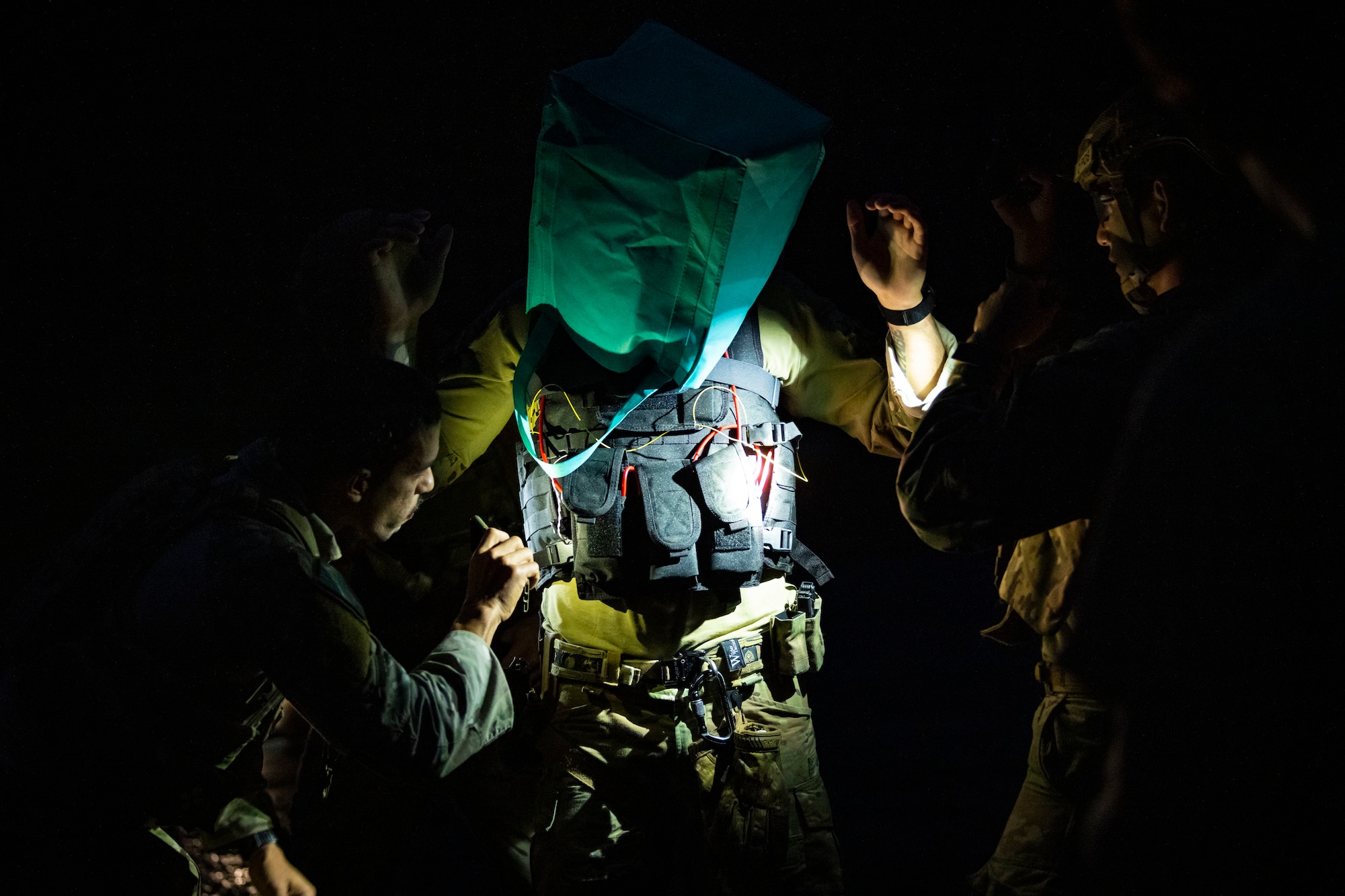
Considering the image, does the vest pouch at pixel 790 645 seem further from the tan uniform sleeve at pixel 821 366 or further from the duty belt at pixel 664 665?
the tan uniform sleeve at pixel 821 366

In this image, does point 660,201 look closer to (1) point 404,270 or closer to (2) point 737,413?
(2) point 737,413

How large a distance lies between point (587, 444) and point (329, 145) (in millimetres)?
1597

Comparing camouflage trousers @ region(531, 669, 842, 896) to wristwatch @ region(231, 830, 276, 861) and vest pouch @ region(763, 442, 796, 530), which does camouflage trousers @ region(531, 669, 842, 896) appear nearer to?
vest pouch @ region(763, 442, 796, 530)

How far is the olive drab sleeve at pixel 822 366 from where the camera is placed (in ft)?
8.14

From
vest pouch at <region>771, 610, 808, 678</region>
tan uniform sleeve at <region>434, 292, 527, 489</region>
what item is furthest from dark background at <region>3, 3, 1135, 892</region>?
vest pouch at <region>771, 610, 808, 678</region>

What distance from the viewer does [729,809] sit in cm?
220

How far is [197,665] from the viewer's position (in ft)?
5.38

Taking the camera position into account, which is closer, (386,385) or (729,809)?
(386,385)

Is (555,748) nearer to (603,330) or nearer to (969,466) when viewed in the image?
(603,330)

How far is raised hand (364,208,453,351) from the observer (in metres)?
2.41

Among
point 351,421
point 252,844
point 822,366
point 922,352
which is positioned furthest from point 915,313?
point 252,844

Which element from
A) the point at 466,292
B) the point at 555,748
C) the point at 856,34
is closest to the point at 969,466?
the point at 555,748

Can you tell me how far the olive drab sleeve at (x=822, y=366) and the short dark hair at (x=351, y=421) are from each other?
106cm

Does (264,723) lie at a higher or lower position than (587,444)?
lower
